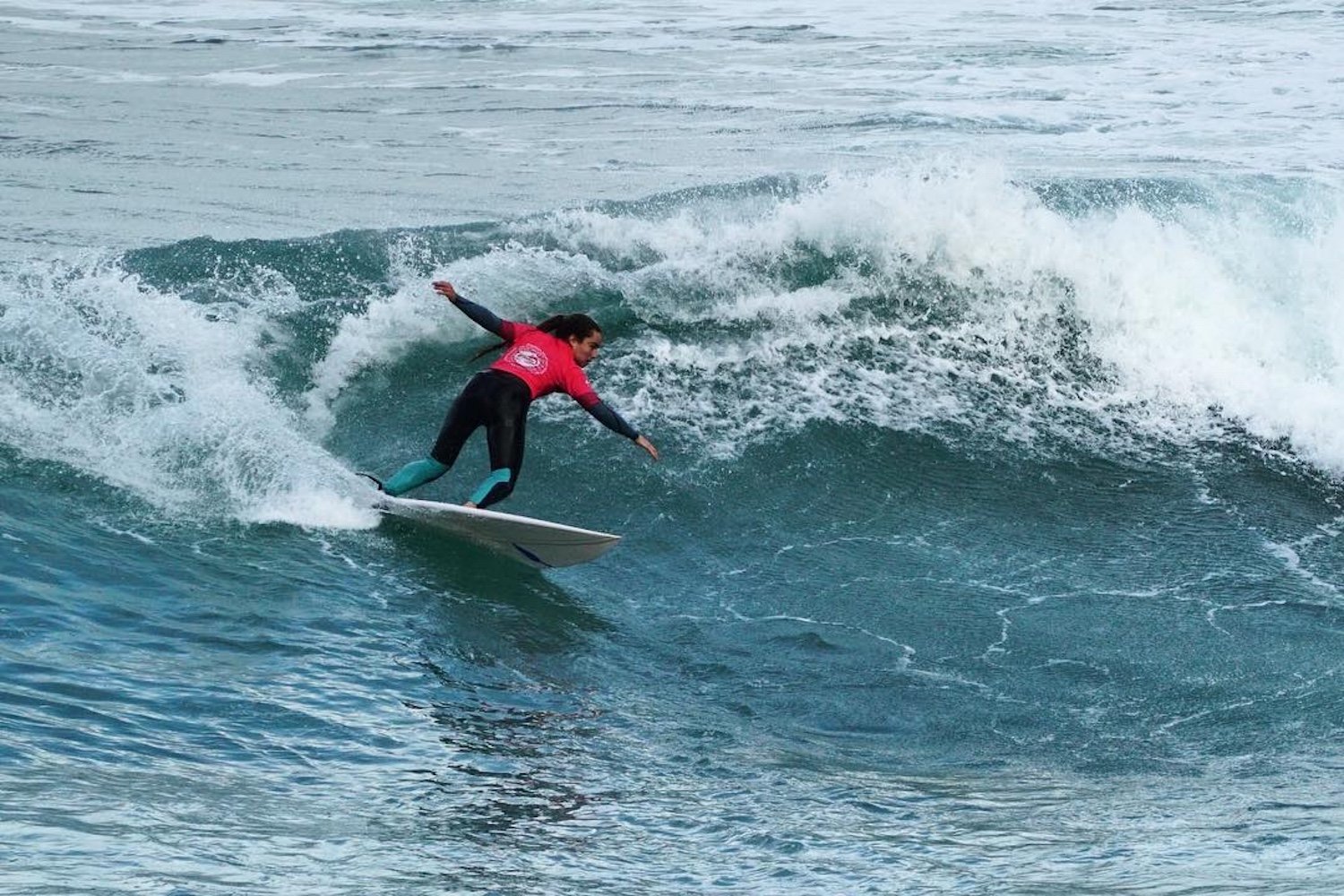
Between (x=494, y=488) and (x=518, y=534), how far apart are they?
0.99 ft

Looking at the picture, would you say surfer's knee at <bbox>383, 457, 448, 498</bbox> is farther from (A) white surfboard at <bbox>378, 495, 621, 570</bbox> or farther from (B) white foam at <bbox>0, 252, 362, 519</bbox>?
(B) white foam at <bbox>0, 252, 362, 519</bbox>

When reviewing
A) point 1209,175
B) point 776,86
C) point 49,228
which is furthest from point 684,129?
point 49,228

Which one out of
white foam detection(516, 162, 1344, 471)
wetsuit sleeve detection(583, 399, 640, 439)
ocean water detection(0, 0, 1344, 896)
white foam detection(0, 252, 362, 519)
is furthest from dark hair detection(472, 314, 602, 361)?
white foam detection(516, 162, 1344, 471)

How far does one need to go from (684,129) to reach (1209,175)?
23.8 feet

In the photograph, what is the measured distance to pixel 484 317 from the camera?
8.79m

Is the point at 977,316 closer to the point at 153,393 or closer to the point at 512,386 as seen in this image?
the point at 512,386

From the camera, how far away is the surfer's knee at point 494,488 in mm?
8867

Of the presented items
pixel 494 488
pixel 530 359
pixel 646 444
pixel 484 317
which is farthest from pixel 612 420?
pixel 484 317

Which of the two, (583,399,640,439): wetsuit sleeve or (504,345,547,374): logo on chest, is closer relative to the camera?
(583,399,640,439): wetsuit sleeve

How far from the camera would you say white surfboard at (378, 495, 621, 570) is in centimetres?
873

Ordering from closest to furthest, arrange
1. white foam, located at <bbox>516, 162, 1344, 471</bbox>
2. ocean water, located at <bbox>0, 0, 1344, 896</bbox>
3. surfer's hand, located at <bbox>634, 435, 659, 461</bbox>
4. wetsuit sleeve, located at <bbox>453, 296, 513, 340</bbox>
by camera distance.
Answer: ocean water, located at <bbox>0, 0, 1344, 896</bbox>
surfer's hand, located at <bbox>634, 435, 659, 461</bbox>
wetsuit sleeve, located at <bbox>453, 296, 513, 340</bbox>
white foam, located at <bbox>516, 162, 1344, 471</bbox>

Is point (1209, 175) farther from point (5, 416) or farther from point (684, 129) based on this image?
point (5, 416)

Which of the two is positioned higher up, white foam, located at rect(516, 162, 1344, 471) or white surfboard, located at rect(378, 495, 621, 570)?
white foam, located at rect(516, 162, 1344, 471)

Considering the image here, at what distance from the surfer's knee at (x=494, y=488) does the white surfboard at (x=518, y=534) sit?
104 millimetres
